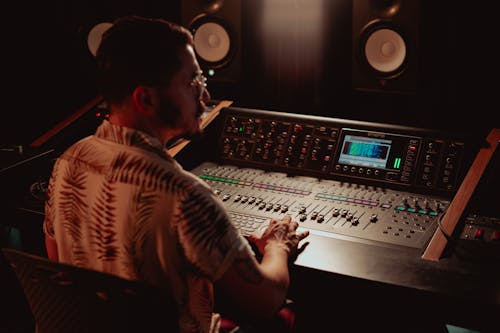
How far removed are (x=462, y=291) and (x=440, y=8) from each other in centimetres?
127

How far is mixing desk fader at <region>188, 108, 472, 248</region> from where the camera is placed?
2066 mm

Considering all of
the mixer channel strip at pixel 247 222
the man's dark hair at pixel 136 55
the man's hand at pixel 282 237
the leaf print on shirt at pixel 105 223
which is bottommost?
the mixer channel strip at pixel 247 222

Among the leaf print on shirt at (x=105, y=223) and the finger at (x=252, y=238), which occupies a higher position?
the leaf print on shirt at (x=105, y=223)

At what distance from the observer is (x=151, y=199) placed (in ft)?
4.56

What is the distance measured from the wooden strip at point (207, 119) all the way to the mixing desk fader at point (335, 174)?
1.7 inches

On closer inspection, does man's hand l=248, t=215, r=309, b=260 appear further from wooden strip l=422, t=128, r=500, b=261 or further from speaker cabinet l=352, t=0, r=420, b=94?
speaker cabinet l=352, t=0, r=420, b=94

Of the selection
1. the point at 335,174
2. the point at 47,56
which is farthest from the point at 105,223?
the point at 47,56

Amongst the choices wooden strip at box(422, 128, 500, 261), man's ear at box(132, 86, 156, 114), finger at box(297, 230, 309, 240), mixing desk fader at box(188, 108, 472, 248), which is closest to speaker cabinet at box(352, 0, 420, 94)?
mixing desk fader at box(188, 108, 472, 248)

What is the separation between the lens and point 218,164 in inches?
104

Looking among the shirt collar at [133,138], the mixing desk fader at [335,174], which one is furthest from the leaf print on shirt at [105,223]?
the mixing desk fader at [335,174]

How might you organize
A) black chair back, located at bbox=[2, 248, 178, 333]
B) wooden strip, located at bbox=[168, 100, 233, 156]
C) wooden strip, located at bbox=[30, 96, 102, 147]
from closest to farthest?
1. black chair back, located at bbox=[2, 248, 178, 333]
2. wooden strip, located at bbox=[168, 100, 233, 156]
3. wooden strip, located at bbox=[30, 96, 102, 147]

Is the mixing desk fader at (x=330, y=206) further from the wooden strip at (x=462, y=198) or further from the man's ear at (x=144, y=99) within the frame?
the man's ear at (x=144, y=99)

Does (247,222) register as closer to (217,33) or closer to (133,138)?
(133,138)

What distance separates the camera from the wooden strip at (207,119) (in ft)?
8.49
